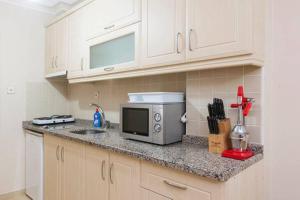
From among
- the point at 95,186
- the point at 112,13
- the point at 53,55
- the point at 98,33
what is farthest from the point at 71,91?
the point at 95,186

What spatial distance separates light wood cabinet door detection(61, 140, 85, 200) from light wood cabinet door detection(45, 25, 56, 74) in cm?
134

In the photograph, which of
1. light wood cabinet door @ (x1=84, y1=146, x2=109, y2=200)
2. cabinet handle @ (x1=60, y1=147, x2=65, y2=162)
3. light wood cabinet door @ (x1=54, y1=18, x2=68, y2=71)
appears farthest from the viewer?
light wood cabinet door @ (x1=54, y1=18, x2=68, y2=71)

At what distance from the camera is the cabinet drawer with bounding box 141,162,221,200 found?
1049mm

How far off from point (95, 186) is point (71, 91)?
6.45ft

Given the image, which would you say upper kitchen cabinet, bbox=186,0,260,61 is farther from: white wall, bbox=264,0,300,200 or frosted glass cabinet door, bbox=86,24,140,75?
frosted glass cabinet door, bbox=86,24,140,75

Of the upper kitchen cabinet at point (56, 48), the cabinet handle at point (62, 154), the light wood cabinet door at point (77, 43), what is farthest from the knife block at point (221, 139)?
the upper kitchen cabinet at point (56, 48)

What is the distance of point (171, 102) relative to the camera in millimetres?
1627

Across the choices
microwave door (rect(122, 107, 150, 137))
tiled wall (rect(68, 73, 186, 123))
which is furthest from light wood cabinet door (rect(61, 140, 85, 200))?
tiled wall (rect(68, 73, 186, 123))

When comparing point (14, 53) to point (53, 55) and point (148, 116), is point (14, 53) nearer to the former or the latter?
point (53, 55)

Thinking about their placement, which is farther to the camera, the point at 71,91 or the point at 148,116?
the point at 71,91

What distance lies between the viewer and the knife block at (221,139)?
4.33 ft

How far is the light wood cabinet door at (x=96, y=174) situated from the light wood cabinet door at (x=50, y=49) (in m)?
1.66

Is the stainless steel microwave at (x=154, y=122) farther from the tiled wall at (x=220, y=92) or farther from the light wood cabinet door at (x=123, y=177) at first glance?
the light wood cabinet door at (x=123, y=177)

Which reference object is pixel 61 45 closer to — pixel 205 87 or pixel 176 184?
pixel 205 87
